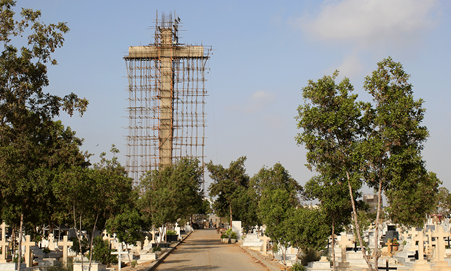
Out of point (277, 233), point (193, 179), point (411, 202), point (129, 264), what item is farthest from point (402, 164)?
point (193, 179)

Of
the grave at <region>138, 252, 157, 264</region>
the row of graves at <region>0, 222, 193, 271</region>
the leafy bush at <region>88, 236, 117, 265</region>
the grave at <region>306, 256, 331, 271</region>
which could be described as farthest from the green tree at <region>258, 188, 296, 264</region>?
the leafy bush at <region>88, 236, 117, 265</region>

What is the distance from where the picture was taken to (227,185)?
58344 mm

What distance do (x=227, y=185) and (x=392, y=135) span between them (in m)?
44.6

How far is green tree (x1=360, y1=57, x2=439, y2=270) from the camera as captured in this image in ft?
48.0

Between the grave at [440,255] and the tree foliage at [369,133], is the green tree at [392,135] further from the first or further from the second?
the grave at [440,255]

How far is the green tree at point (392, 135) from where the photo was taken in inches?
575

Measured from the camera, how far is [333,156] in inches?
611

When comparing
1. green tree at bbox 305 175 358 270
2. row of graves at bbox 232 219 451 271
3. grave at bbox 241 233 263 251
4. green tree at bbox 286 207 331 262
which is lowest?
grave at bbox 241 233 263 251

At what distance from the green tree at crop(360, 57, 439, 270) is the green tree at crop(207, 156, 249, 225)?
41.1m

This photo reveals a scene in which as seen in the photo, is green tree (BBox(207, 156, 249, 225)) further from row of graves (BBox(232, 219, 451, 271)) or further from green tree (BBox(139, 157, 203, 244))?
row of graves (BBox(232, 219, 451, 271))

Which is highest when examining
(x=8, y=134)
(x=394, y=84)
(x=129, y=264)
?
(x=394, y=84)

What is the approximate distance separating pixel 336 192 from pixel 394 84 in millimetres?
4340

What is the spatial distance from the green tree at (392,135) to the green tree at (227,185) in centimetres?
4112

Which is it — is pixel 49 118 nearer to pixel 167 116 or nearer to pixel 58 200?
pixel 58 200
